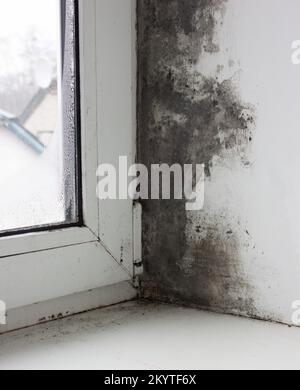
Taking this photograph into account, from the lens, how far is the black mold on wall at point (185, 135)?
89cm

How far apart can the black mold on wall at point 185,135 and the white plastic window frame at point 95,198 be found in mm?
32

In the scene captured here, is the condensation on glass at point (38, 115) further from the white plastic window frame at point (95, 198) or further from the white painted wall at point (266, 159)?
the white painted wall at point (266, 159)

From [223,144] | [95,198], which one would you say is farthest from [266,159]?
[95,198]

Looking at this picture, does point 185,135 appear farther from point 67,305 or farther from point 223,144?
point 67,305

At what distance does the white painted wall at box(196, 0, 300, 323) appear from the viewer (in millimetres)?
820

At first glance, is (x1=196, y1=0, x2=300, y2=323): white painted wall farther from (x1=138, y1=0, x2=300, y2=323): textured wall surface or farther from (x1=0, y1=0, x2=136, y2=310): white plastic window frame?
(x1=0, y1=0, x2=136, y2=310): white plastic window frame

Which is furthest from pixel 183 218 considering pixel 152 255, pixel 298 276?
pixel 298 276

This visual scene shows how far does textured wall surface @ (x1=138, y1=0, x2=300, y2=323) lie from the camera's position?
2.74 feet

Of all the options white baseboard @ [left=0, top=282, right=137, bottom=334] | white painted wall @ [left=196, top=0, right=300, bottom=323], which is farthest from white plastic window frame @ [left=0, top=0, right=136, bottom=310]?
white painted wall @ [left=196, top=0, right=300, bottom=323]

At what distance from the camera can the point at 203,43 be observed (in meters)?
0.91

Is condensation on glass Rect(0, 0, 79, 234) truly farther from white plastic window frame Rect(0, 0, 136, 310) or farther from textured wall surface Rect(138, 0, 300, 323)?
textured wall surface Rect(138, 0, 300, 323)

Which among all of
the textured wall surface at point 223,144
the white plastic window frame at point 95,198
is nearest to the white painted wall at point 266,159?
the textured wall surface at point 223,144

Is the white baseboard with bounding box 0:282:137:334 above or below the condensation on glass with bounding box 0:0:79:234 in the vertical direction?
below

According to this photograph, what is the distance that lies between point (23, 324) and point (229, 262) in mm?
314
